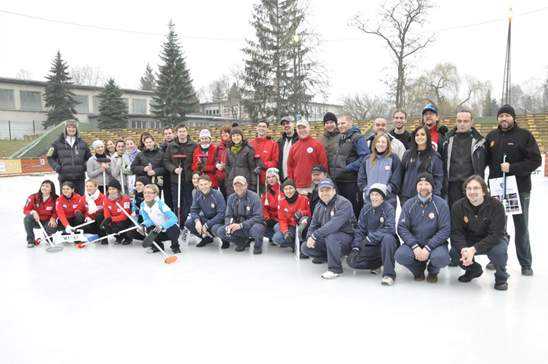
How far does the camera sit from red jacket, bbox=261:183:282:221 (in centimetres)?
521

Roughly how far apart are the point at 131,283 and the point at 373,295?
7.56ft

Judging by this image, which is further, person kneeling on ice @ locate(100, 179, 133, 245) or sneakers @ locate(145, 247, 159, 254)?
person kneeling on ice @ locate(100, 179, 133, 245)

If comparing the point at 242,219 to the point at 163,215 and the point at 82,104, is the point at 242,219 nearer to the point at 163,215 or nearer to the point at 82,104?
the point at 163,215

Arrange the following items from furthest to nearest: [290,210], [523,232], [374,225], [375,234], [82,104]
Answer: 1. [82,104]
2. [290,210]
3. [374,225]
4. [375,234]
5. [523,232]

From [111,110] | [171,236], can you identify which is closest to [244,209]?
[171,236]

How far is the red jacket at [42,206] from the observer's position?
566 centimetres

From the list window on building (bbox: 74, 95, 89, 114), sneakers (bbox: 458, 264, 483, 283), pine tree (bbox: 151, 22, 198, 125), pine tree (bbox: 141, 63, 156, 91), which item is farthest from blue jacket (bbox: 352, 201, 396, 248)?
pine tree (bbox: 141, 63, 156, 91)

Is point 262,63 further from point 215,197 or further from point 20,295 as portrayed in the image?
point 20,295

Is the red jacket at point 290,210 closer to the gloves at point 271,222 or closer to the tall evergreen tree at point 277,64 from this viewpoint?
the gloves at point 271,222

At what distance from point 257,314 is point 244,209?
2.05 m

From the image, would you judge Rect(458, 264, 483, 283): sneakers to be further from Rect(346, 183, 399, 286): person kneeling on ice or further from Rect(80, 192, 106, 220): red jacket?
Rect(80, 192, 106, 220): red jacket

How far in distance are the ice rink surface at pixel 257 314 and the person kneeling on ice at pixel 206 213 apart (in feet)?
1.90

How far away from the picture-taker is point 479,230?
12.0 feet

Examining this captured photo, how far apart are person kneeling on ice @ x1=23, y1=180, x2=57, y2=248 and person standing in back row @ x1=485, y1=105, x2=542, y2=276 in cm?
548
